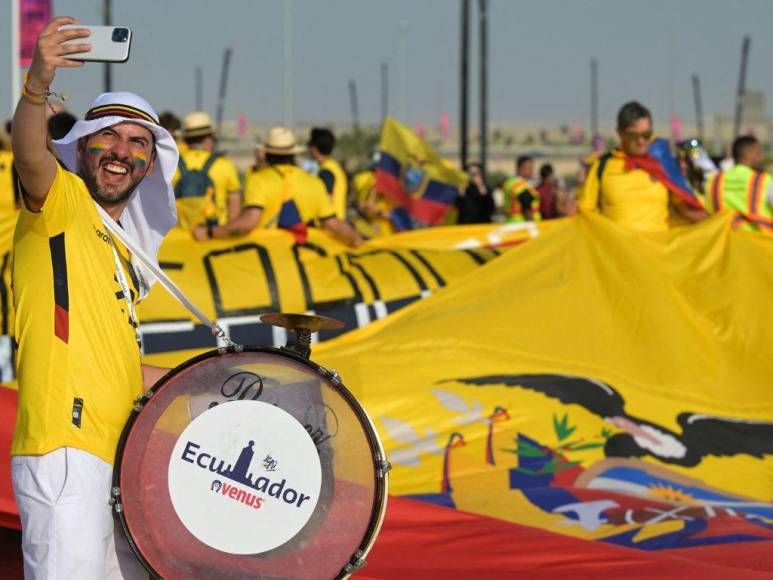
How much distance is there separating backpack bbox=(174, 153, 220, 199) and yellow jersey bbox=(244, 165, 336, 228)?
0.60m

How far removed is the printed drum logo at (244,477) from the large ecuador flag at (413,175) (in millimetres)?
10948

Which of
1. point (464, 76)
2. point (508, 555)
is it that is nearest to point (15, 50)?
point (508, 555)

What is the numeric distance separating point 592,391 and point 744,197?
157 inches

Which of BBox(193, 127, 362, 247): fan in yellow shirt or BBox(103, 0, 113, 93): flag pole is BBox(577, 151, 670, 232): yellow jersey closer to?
BBox(193, 127, 362, 247): fan in yellow shirt

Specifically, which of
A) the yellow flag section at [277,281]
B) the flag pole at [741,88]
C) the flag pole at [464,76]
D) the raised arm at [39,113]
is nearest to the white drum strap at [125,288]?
the raised arm at [39,113]

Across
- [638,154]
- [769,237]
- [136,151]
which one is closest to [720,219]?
[769,237]

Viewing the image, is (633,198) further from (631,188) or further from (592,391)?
(592,391)

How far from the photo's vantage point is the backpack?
34.3 feet

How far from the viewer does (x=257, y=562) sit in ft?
11.4

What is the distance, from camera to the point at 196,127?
36.9ft

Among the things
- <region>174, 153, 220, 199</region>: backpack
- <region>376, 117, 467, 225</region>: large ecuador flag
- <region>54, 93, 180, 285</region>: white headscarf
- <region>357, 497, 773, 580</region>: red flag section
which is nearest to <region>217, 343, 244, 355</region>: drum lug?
<region>54, 93, 180, 285</region>: white headscarf

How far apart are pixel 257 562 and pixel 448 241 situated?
23.2ft

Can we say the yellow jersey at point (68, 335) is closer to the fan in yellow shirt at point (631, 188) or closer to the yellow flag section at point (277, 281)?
the yellow flag section at point (277, 281)

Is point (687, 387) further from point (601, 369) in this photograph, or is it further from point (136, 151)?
point (136, 151)
